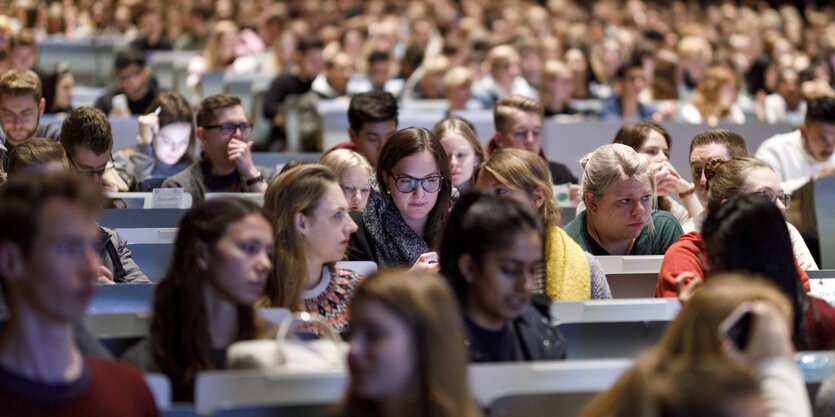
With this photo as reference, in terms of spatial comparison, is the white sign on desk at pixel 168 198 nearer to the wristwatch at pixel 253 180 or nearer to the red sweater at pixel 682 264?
the wristwatch at pixel 253 180

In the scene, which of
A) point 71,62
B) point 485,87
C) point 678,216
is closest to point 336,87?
point 485,87

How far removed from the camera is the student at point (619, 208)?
13.7 ft

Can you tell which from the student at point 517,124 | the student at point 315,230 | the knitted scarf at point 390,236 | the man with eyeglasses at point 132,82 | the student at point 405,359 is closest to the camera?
the student at point 405,359

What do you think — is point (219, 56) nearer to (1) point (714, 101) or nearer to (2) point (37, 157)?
(1) point (714, 101)

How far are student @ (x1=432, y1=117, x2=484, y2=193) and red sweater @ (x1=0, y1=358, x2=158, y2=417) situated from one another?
113 inches

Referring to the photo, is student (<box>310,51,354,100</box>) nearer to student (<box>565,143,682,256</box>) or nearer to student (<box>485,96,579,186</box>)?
student (<box>485,96,579,186</box>)

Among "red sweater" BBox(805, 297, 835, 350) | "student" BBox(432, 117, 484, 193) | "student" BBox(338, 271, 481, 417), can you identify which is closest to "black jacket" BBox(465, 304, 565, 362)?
"student" BBox(338, 271, 481, 417)

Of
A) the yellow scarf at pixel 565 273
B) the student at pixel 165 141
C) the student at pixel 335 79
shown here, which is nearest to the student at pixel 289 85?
the student at pixel 335 79

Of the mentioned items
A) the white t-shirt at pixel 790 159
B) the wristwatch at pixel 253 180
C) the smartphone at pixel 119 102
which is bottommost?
the white t-shirt at pixel 790 159

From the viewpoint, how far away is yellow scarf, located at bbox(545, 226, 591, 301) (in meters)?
3.64

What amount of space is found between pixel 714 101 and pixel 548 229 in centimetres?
461

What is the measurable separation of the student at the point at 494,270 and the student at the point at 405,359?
479 mm

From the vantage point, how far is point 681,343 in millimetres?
2400

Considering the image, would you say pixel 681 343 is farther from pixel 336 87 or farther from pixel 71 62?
pixel 71 62
